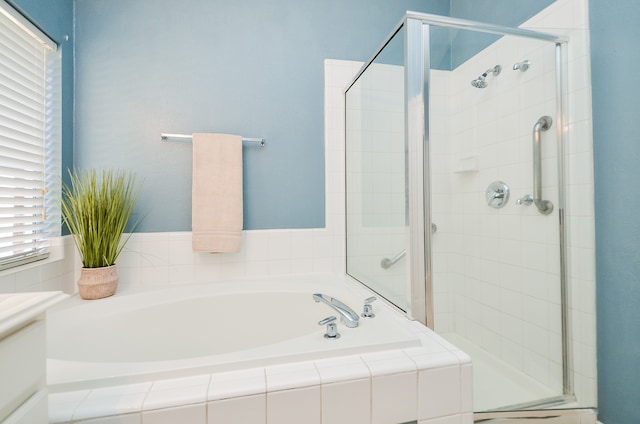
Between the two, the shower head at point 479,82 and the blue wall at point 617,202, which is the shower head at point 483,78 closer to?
the shower head at point 479,82

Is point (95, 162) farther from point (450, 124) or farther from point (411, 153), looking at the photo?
point (450, 124)

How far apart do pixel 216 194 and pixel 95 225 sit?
1.91 feet

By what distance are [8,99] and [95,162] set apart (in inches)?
17.8

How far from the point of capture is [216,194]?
1.69m

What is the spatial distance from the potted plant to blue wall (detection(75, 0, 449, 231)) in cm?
17

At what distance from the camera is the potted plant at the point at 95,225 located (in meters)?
1.43

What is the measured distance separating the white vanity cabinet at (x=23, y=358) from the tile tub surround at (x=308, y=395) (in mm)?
234

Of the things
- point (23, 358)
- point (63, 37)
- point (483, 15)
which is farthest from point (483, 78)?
point (63, 37)

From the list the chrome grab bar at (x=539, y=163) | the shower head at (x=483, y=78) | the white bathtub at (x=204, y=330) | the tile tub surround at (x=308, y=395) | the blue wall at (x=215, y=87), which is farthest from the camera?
the blue wall at (x=215, y=87)

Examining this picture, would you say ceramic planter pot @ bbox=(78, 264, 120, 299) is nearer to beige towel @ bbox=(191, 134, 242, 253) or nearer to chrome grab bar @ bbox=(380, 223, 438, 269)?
beige towel @ bbox=(191, 134, 242, 253)

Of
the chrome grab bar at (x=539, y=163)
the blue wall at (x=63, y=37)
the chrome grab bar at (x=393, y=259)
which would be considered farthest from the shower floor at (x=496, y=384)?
the blue wall at (x=63, y=37)

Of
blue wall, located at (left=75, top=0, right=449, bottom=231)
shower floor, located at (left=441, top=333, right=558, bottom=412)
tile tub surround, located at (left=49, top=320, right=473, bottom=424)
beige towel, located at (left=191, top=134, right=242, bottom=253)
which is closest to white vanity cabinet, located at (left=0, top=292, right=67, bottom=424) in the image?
tile tub surround, located at (left=49, top=320, right=473, bottom=424)

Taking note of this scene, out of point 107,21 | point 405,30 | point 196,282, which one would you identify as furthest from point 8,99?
point 405,30

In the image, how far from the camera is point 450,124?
4.63 ft
